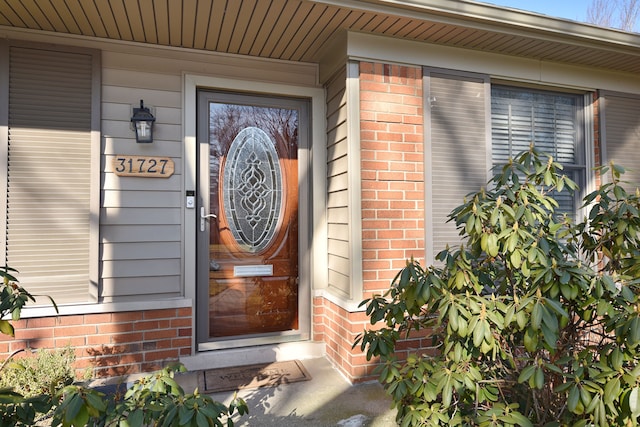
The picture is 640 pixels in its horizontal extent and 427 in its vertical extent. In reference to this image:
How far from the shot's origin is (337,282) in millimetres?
2963

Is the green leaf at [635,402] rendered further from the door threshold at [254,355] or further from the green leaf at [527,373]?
the door threshold at [254,355]

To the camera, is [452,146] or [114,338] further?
[452,146]

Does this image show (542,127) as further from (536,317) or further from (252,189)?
(536,317)

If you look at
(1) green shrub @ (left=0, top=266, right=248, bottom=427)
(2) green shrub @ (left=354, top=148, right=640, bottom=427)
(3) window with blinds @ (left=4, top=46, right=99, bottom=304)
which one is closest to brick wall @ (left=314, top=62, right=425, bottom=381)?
(2) green shrub @ (left=354, top=148, right=640, bottom=427)

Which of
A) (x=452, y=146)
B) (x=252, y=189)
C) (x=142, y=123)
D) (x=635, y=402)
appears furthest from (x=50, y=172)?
(x=635, y=402)

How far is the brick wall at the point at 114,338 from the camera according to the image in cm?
253

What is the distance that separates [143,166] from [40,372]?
1419mm

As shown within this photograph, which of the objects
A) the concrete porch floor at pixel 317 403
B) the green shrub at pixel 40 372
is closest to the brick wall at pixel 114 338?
the green shrub at pixel 40 372

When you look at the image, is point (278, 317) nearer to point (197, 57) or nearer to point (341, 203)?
point (341, 203)

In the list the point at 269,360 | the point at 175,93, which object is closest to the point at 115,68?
the point at 175,93

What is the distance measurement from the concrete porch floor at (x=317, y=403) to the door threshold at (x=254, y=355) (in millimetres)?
99

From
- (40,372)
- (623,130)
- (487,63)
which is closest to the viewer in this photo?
(40,372)

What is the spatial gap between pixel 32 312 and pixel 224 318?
124cm

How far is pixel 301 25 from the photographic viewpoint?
260 centimetres
